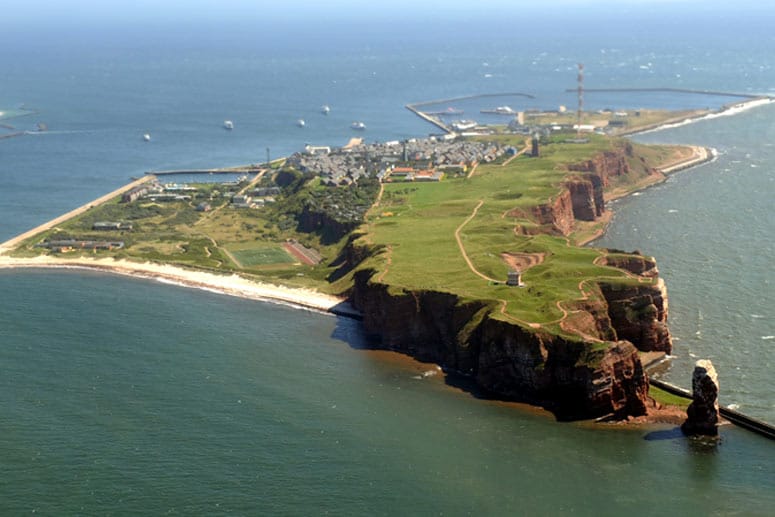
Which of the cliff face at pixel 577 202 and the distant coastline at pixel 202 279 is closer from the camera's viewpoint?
the distant coastline at pixel 202 279

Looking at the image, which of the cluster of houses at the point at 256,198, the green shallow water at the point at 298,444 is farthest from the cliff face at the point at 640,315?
the cluster of houses at the point at 256,198

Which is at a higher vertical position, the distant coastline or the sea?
the distant coastline

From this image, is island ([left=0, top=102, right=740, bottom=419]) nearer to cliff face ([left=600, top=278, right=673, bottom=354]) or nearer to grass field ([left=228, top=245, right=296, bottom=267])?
cliff face ([left=600, top=278, right=673, bottom=354])

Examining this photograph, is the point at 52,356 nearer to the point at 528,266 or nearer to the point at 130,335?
the point at 130,335

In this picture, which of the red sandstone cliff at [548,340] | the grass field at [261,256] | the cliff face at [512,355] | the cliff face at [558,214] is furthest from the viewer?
the cliff face at [558,214]

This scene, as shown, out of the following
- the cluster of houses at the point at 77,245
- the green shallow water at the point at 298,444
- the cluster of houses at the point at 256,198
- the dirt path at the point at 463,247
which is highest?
the dirt path at the point at 463,247

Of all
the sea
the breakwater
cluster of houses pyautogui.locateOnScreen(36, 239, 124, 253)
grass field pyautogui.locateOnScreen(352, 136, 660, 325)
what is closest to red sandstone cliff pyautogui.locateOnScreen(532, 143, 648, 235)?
grass field pyautogui.locateOnScreen(352, 136, 660, 325)

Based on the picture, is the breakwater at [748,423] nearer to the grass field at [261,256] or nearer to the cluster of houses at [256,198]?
the grass field at [261,256]

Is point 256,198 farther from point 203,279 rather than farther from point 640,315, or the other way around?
point 640,315
